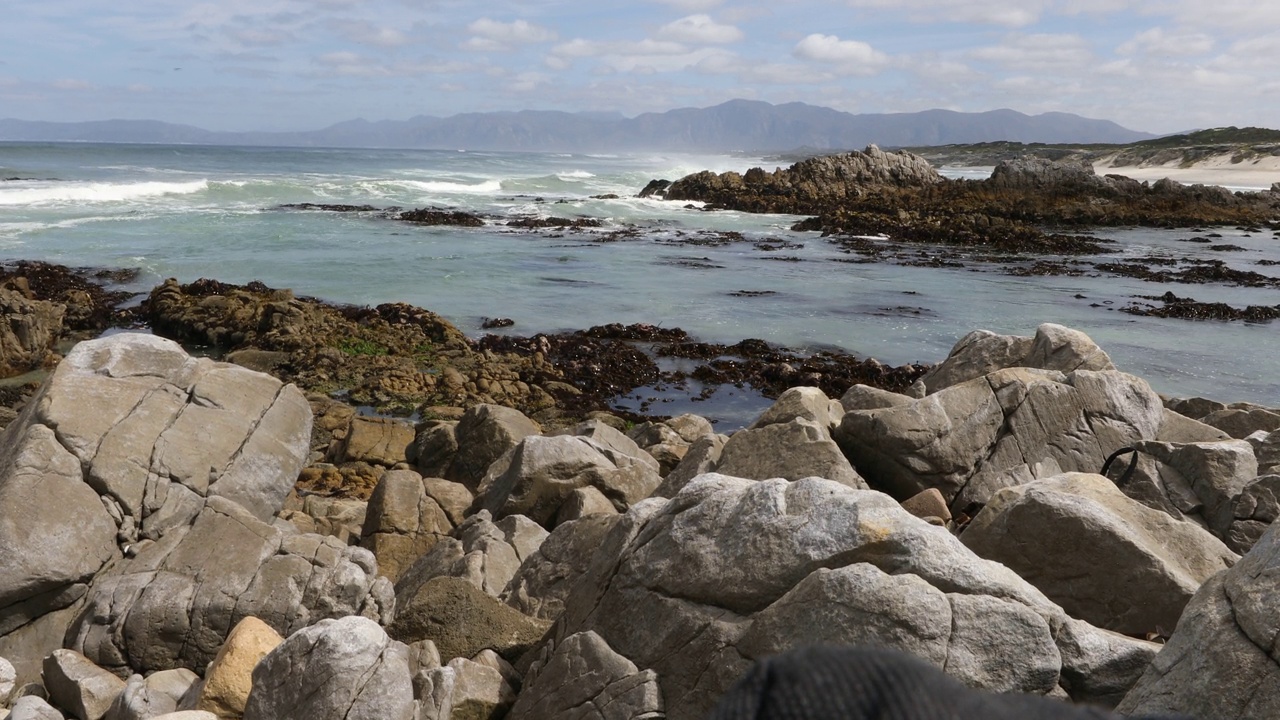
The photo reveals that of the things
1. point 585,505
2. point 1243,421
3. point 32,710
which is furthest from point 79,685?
point 1243,421

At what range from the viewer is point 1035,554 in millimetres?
5289

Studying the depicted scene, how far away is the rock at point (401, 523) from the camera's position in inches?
326

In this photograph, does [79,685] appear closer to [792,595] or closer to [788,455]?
[792,595]

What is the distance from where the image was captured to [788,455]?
732 centimetres

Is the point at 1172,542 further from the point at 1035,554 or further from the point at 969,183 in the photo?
the point at 969,183

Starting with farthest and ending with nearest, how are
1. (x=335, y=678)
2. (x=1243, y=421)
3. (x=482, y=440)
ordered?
1. (x=482, y=440)
2. (x=1243, y=421)
3. (x=335, y=678)

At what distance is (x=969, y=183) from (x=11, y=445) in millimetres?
52498

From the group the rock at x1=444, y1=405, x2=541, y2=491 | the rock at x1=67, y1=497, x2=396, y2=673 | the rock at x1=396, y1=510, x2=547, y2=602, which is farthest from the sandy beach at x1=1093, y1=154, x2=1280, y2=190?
the rock at x1=67, y1=497, x2=396, y2=673

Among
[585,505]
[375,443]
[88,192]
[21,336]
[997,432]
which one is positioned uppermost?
[997,432]

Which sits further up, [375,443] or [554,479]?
[554,479]

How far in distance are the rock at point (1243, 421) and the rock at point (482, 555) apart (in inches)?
252

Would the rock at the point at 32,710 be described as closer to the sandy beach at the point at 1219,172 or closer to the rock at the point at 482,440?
the rock at the point at 482,440

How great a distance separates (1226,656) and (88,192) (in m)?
49.8

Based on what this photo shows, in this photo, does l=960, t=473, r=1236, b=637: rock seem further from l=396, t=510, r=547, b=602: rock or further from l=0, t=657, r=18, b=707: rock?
l=0, t=657, r=18, b=707: rock
